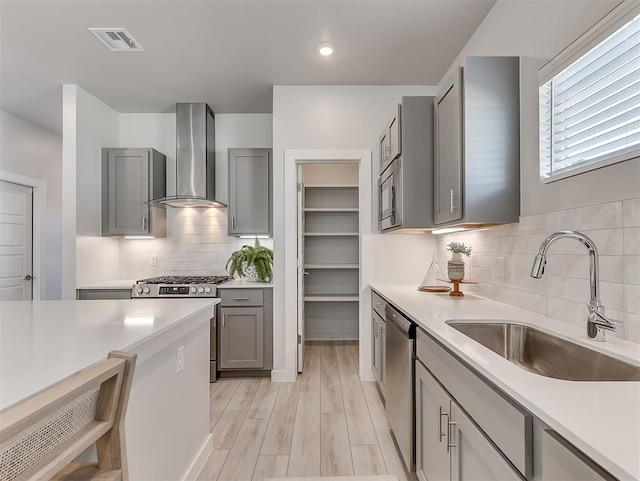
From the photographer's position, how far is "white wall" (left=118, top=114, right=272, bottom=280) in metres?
4.09

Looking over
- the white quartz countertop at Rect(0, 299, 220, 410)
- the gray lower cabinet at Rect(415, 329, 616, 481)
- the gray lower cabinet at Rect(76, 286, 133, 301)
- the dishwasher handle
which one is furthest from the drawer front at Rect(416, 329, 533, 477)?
the gray lower cabinet at Rect(76, 286, 133, 301)

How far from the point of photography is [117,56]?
291 cm

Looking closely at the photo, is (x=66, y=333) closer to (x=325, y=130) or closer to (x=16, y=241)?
(x=325, y=130)

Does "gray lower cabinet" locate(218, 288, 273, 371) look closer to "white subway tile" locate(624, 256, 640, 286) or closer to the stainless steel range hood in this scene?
the stainless steel range hood

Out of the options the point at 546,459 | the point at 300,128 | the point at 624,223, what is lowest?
the point at 546,459

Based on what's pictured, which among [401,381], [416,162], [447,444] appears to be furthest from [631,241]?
[416,162]

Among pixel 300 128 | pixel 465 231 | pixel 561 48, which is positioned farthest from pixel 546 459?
pixel 300 128

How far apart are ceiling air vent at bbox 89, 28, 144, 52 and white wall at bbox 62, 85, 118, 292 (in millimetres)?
1033

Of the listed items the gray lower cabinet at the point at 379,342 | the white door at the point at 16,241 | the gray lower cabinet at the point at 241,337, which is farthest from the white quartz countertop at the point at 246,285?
the white door at the point at 16,241

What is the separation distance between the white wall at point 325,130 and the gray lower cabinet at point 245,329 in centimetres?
12

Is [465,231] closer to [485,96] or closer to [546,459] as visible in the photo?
[485,96]

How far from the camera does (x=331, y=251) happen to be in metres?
4.88

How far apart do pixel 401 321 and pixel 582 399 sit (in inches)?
48.1

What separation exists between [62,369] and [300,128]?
2944 millimetres
